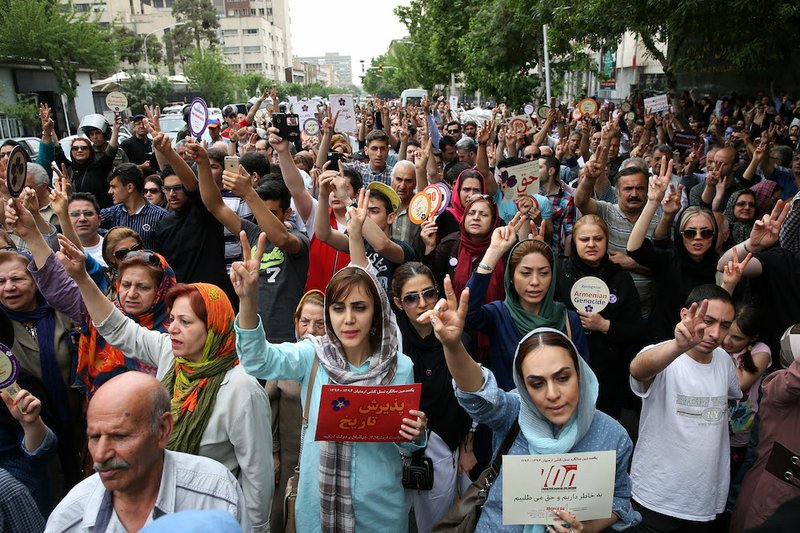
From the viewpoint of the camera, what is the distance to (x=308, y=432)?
2709 mm

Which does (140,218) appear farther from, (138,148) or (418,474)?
(138,148)

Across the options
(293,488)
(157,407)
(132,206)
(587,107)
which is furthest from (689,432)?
(587,107)

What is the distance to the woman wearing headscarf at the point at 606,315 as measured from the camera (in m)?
3.80

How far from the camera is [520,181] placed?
16.3ft

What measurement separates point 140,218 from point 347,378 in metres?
3.60

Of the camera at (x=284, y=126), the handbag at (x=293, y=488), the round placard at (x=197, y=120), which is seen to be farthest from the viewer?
the round placard at (x=197, y=120)

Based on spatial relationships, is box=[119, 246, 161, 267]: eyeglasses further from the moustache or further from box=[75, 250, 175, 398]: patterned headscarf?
the moustache

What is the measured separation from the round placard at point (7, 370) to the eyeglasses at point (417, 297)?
5.84 feet

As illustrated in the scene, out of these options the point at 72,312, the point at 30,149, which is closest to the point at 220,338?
the point at 72,312

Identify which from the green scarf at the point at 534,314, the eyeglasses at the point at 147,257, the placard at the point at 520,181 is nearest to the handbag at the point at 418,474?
the green scarf at the point at 534,314

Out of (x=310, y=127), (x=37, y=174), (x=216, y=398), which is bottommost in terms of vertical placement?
(x=216, y=398)

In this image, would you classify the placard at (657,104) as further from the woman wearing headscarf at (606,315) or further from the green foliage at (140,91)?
the green foliage at (140,91)

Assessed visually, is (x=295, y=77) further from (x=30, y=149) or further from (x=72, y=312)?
(x=72, y=312)

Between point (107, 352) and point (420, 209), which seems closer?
point (107, 352)
